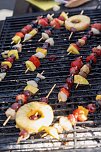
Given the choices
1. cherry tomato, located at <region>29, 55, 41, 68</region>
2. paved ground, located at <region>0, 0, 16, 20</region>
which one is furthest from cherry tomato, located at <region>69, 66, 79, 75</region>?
paved ground, located at <region>0, 0, 16, 20</region>

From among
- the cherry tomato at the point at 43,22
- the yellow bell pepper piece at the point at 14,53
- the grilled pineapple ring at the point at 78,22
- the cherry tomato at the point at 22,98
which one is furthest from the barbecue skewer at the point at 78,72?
the cherry tomato at the point at 43,22

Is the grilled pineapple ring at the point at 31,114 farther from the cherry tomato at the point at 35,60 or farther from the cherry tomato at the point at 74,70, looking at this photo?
the cherry tomato at the point at 35,60

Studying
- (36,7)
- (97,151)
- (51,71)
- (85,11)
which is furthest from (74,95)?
(36,7)

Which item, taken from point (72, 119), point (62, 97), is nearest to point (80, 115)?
point (72, 119)

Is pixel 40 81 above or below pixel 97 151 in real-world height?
above

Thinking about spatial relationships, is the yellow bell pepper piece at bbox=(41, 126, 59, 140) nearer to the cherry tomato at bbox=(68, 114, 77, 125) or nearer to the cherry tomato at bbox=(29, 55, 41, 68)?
the cherry tomato at bbox=(68, 114, 77, 125)

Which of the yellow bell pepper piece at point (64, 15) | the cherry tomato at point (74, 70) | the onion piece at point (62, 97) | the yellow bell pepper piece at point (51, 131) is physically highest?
the yellow bell pepper piece at point (64, 15)

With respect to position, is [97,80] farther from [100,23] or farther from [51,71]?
[100,23]
